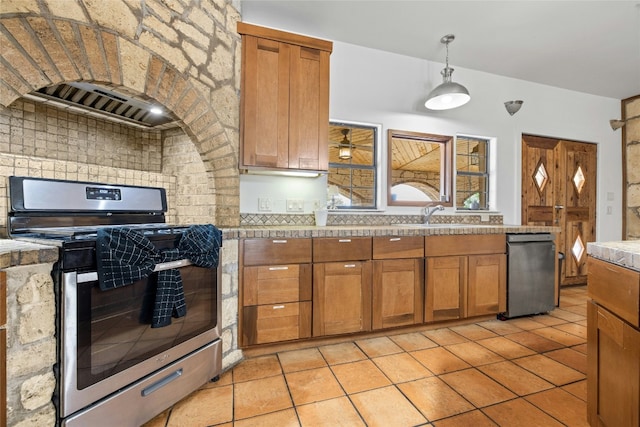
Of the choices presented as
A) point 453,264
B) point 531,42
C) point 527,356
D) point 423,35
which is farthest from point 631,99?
point 527,356

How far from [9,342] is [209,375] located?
977 millimetres

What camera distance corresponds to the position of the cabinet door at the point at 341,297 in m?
2.12

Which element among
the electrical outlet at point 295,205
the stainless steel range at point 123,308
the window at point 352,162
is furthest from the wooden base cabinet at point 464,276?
the stainless steel range at point 123,308

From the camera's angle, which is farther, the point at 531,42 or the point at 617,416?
the point at 531,42

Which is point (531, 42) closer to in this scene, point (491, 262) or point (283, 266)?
point (491, 262)

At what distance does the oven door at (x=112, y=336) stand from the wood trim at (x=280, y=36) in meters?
1.82

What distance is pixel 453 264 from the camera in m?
2.49

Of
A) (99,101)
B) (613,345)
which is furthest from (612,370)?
(99,101)

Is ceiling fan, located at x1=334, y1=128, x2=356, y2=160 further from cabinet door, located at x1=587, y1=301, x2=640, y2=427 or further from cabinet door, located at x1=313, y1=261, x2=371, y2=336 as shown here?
cabinet door, located at x1=587, y1=301, x2=640, y2=427

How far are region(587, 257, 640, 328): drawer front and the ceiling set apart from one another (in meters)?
2.29

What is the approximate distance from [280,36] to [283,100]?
1.63 ft

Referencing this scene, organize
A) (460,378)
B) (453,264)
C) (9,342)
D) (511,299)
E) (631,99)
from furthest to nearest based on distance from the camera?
1. (631,99)
2. (511,299)
3. (453,264)
4. (460,378)
5. (9,342)

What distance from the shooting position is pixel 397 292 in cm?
233

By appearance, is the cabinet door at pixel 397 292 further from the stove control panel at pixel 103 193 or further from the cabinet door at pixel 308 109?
the stove control panel at pixel 103 193
